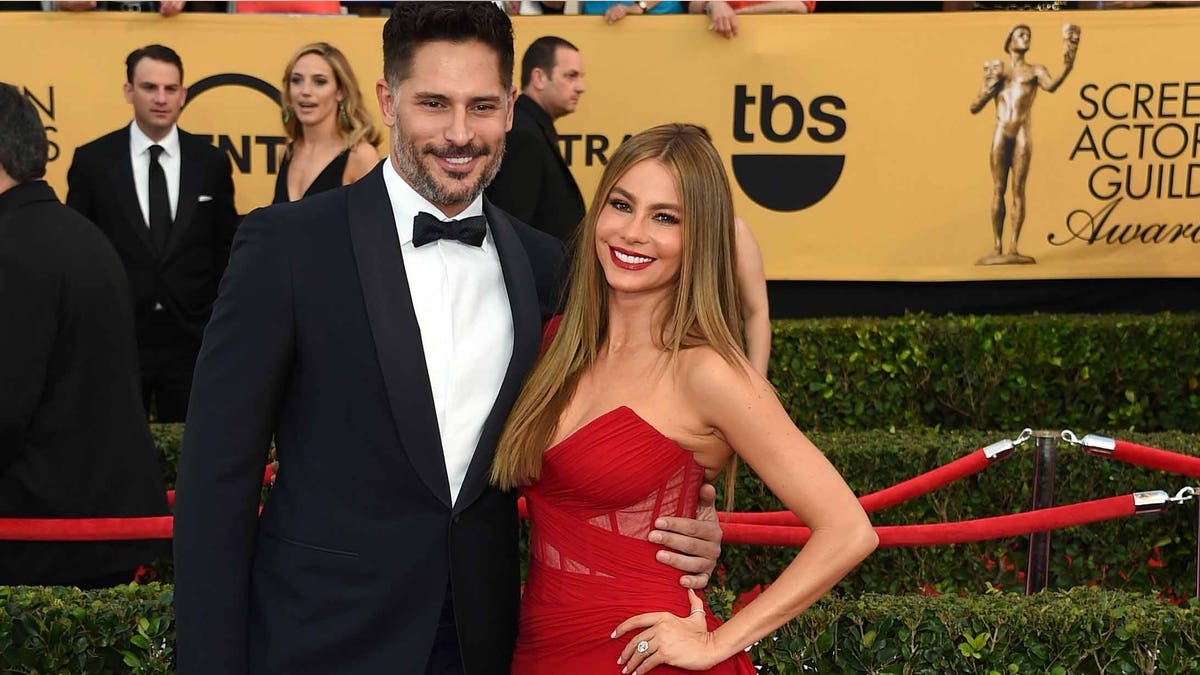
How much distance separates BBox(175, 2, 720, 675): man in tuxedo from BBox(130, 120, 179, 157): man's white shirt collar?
4.58 metres

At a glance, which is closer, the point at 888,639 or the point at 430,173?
the point at 430,173

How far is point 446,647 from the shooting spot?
2631mm

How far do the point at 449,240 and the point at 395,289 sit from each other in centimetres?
17

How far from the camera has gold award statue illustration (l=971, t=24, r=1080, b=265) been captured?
24.9 feet

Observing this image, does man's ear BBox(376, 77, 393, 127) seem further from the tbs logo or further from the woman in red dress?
the tbs logo

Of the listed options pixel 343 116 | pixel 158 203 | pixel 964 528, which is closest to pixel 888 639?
pixel 964 528

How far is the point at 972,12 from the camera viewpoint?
24.7 feet

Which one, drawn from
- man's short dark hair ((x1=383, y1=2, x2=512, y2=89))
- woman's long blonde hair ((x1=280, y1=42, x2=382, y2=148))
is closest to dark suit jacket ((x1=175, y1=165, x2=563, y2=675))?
man's short dark hair ((x1=383, y1=2, x2=512, y2=89))

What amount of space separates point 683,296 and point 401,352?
63cm

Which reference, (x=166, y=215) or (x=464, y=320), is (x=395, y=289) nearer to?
(x=464, y=320)

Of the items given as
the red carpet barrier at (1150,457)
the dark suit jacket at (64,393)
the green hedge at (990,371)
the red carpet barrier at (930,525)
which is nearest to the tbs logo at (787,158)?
the green hedge at (990,371)

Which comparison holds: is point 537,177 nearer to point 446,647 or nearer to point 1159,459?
point 1159,459

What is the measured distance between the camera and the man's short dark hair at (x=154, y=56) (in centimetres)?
694

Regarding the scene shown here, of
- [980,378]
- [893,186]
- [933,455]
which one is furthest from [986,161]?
[933,455]
